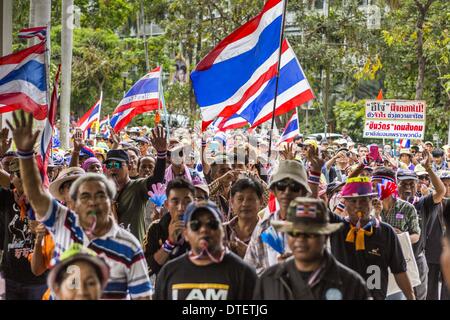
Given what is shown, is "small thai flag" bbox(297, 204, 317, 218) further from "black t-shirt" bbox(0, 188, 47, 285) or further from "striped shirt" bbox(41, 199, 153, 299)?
"black t-shirt" bbox(0, 188, 47, 285)

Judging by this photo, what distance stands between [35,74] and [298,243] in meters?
7.38

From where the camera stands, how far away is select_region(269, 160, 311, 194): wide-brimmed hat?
6.42 m

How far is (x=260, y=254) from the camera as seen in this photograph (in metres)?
6.11

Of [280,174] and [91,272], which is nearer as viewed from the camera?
[91,272]

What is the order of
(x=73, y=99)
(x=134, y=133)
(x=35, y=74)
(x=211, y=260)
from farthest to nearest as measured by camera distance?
1. (x=73, y=99)
2. (x=134, y=133)
3. (x=35, y=74)
4. (x=211, y=260)

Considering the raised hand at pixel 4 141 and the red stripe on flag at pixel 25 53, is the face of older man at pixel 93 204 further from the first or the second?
the red stripe on flag at pixel 25 53

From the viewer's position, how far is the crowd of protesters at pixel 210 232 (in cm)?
489

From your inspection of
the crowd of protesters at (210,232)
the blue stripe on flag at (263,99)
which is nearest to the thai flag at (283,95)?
the blue stripe on flag at (263,99)

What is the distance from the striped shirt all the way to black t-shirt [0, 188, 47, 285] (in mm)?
2049

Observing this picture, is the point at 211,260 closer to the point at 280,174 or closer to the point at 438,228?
the point at 280,174

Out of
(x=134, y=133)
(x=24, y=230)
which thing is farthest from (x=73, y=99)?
(x=24, y=230)

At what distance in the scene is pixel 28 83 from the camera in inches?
452

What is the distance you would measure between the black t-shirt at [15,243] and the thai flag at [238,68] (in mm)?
3106
